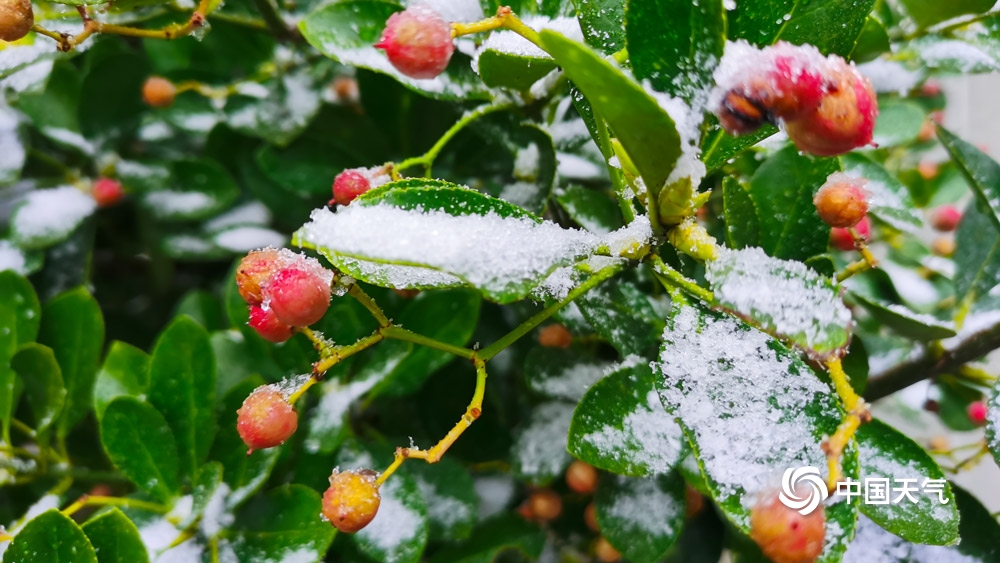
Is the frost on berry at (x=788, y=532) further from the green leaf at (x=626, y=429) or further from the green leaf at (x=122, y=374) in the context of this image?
the green leaf at (x=122, y=374)

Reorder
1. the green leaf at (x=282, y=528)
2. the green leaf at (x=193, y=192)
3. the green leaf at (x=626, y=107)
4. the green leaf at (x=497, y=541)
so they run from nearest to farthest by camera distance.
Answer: the green leaf at (x=626, y=107) < the green leaf at (x=282, y=528) < the green leaf at (x=497, y=541) < the green leaf at (x=193, y=192)

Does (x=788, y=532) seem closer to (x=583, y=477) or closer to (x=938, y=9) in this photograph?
(x=583, y=477)

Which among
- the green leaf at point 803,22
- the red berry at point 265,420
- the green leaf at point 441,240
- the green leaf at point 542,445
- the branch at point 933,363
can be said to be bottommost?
the green leaf at point 542,445

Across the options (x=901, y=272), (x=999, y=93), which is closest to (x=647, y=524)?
(x=901, y=272)

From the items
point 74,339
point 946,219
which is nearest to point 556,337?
point 74,339

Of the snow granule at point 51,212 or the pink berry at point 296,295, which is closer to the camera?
the pink berry at point 296,295

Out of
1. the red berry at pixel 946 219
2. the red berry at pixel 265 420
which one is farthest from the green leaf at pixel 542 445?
the red berry at pixel 946 219

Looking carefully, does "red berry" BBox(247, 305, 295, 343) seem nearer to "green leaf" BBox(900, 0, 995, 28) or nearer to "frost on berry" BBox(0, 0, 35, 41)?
"frost on berry" BBox(0, 0, 35, 41)
